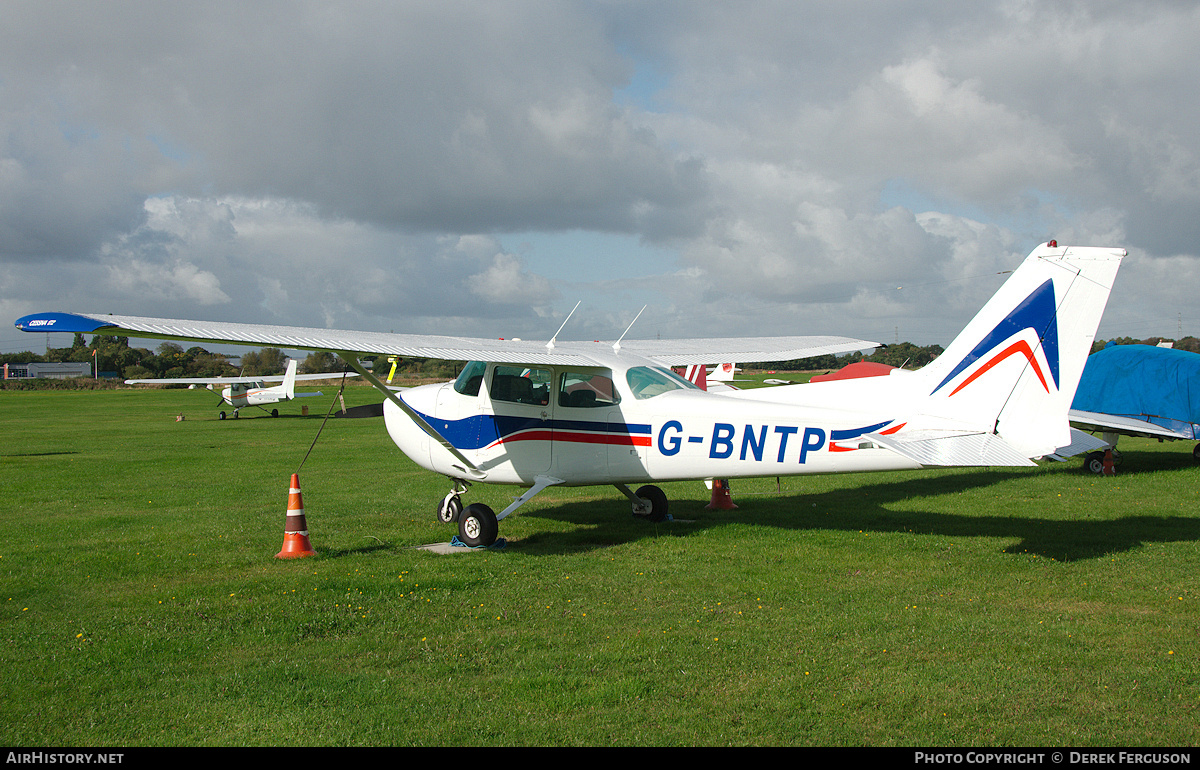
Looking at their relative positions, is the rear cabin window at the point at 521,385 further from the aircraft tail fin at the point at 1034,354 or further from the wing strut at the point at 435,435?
the aircraft tail fin at the point at 1034,354

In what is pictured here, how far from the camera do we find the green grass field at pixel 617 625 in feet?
12.0

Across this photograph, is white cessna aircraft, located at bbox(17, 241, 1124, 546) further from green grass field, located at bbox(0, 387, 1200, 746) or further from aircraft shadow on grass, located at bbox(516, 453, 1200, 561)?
green grass field, located at bbox(0, 387, 1200, 746)

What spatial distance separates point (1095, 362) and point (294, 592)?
15262 millimetres

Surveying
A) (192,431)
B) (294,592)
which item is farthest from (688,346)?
(192,431)

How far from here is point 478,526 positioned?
745 centimetres

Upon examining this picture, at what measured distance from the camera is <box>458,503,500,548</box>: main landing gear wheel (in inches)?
292

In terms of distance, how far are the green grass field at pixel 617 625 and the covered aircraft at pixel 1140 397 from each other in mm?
3352

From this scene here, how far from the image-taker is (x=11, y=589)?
597cm

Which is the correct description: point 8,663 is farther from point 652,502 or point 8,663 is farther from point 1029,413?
point 1029,413

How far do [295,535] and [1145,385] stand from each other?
14.6m

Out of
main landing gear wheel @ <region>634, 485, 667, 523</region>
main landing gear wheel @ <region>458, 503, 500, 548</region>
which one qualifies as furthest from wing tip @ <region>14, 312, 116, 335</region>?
main landing gear wheel @ <region>634, 485, 667, 523</region>

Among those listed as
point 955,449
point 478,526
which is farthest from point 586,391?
point 955,449

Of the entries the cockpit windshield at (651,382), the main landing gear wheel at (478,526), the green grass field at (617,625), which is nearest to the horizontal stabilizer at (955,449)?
the green grass field at (617,625)
